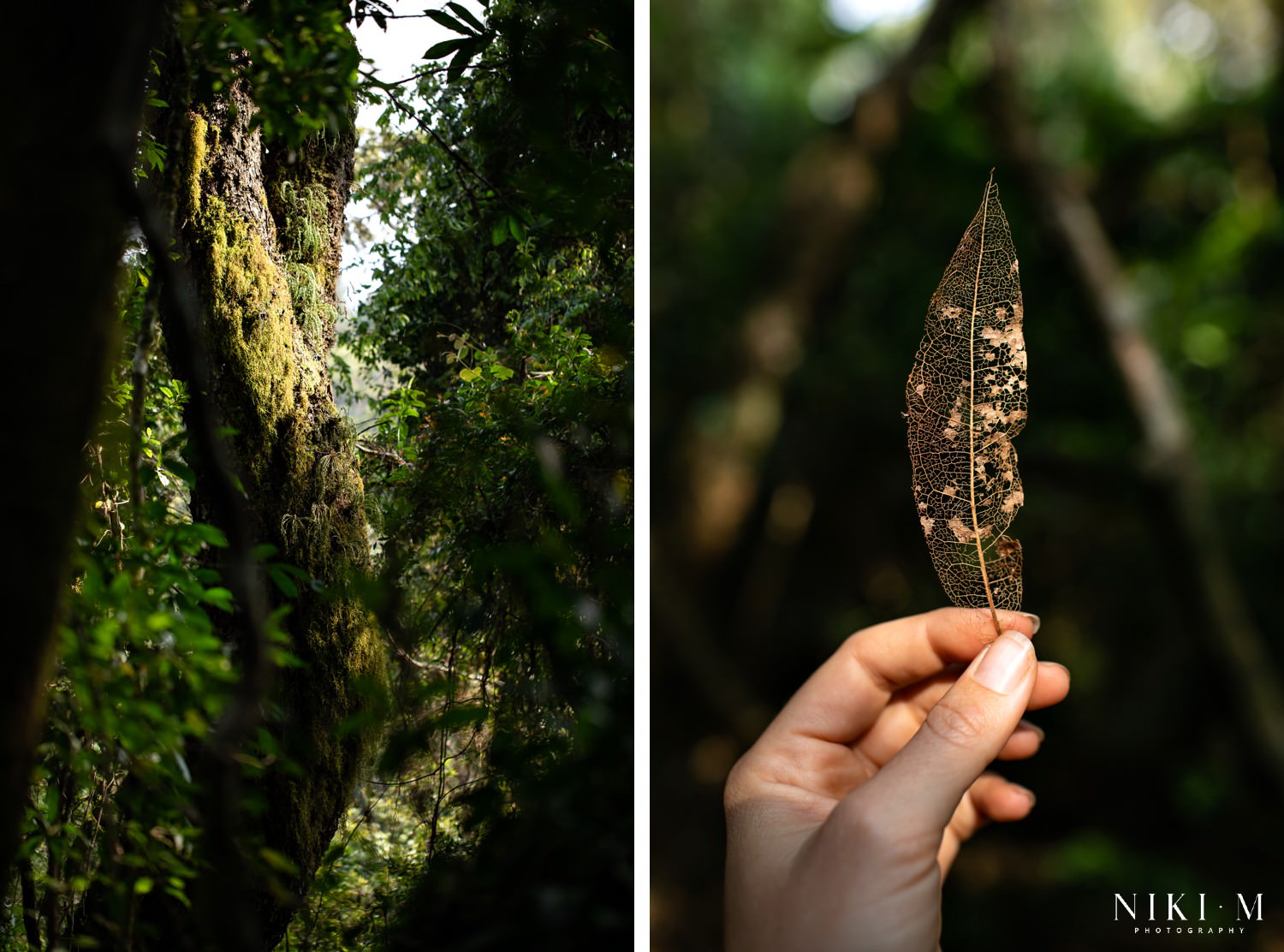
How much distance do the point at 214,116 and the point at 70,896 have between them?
0.73 meters

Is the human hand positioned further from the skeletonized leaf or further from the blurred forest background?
the blurred forest background

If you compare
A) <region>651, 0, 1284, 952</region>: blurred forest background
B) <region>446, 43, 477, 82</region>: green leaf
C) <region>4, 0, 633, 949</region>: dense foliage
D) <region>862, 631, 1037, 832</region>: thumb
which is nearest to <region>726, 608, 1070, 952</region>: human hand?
<region>862, 631, 1037, 832</region>: thumb

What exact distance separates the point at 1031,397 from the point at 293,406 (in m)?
0.92

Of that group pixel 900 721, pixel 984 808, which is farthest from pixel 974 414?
pixel 984 808

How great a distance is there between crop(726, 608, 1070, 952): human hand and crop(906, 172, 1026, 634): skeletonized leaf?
55mm

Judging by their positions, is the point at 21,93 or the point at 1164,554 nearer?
the point at 21,93

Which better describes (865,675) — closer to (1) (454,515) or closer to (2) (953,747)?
(2) (953,747)

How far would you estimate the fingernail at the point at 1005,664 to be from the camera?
551mm

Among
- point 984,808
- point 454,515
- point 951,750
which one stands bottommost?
point 984,808

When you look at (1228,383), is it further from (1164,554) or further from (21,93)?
(21,93)

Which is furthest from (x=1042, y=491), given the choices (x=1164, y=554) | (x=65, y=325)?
(x=65, y=325)

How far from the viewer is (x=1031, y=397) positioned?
101 cm

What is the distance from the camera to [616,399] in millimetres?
865

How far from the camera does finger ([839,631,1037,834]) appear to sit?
53 centimetres
